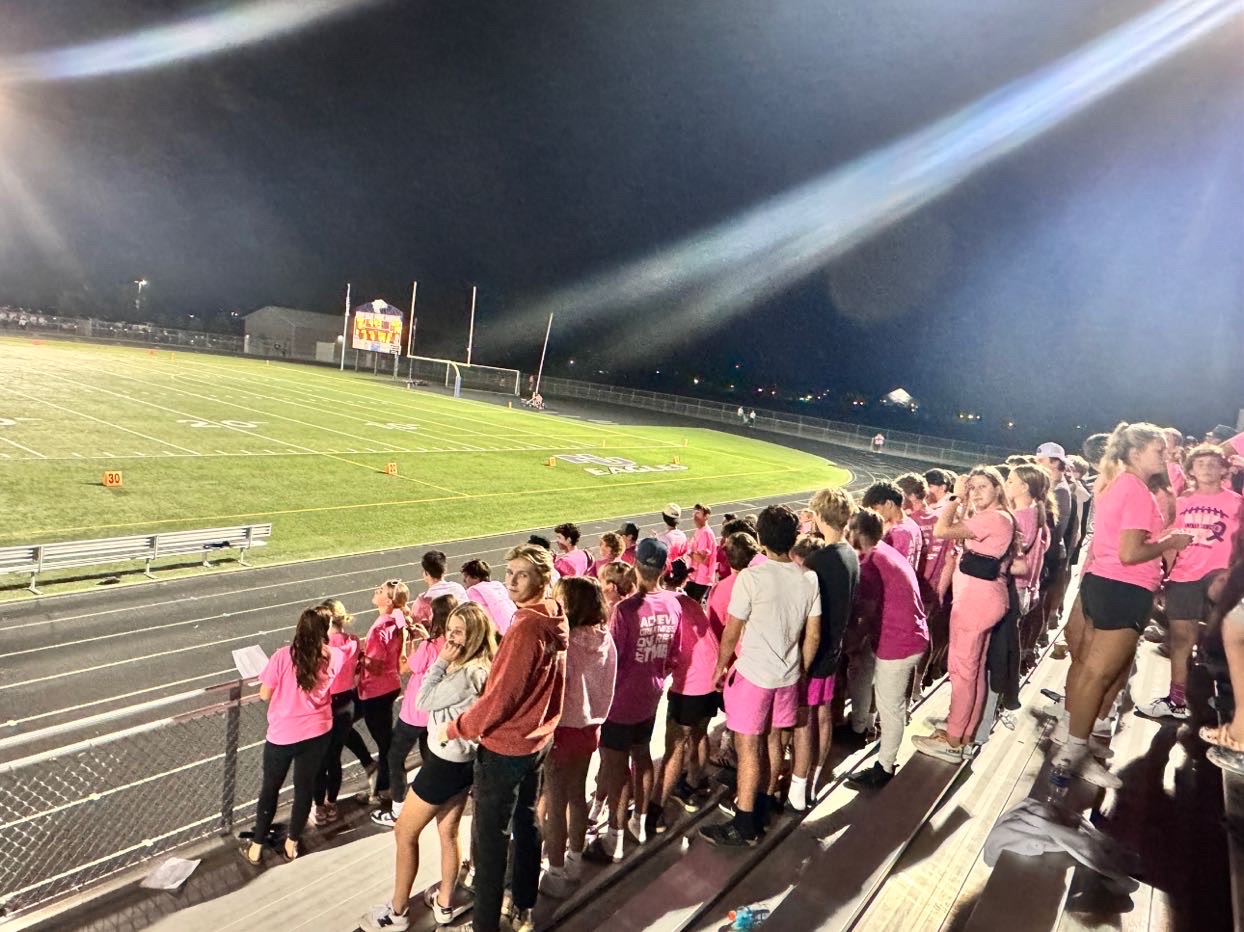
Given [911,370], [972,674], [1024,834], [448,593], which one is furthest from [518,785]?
[911,370]

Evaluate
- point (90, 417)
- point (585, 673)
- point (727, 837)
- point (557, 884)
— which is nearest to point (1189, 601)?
point (727, 837)

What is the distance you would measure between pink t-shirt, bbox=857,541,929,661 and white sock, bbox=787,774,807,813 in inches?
39.0

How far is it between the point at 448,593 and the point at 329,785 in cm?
181

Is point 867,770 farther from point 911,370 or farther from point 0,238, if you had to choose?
point 0,238

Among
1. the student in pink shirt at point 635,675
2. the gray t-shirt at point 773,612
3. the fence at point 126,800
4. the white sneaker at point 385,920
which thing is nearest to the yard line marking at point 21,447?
the fence at point 126,800

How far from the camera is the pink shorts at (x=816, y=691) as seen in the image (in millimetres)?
4750

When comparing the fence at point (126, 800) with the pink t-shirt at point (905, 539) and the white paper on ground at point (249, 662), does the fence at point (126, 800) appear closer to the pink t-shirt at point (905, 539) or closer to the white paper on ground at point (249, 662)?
the white paper on ground at point (249, 662)

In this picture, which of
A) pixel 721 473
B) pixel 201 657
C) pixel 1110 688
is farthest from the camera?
pixel 721 473

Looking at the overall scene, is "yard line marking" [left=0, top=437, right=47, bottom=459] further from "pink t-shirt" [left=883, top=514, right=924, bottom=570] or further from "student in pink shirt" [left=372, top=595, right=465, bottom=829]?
"pink t-shirt" [left=883, top=514, right=924, bottom=570]

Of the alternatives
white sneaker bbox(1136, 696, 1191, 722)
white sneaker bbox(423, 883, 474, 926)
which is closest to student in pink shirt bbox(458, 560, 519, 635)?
white sneaker bbox(423, 883, 474, 926)

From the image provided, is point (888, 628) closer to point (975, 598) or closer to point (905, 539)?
point (975, 598)

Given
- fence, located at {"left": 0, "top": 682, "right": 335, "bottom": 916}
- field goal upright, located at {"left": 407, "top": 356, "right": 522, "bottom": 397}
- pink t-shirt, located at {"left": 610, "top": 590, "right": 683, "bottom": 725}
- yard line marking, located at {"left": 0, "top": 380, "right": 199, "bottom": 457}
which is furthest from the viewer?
field goal upright, located at {"left": 407, "top": 356, "right": 522, "bottom": 397}

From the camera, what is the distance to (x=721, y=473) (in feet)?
123

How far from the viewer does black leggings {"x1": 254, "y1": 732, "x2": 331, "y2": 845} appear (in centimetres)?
469
